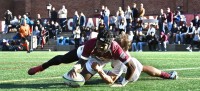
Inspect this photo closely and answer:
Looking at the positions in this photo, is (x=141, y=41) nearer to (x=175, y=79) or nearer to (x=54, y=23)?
(x=54, y=23)

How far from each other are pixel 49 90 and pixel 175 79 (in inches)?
111

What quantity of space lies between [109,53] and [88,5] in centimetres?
4116

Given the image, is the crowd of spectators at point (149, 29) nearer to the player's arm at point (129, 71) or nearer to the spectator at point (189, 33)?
the spectator at point (189, 33)

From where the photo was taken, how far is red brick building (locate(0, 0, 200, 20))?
44.8m

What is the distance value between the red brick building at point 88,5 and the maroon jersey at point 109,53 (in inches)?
1438

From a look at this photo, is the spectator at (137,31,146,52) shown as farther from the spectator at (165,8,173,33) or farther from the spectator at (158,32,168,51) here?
the spectator at (165,8,173,33)

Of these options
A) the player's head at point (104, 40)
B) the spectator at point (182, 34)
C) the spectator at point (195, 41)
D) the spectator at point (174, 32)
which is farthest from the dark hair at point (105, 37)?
the spectator at point (174, 32)

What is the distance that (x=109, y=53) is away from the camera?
336 inches

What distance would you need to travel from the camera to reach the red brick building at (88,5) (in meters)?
44.8

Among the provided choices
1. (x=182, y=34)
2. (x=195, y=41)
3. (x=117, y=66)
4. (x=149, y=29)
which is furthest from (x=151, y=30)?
(x=117, y=66)

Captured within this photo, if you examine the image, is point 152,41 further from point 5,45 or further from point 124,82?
point 124,82

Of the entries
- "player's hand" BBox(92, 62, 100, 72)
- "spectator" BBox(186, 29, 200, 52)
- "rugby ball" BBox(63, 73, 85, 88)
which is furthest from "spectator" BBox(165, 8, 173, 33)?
"rugby ball" BBox(63, 73, 85, 88)

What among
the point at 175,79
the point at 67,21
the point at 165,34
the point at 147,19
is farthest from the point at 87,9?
the point at 175,79

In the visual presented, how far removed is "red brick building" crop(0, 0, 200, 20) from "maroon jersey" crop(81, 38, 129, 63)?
36525 mm
